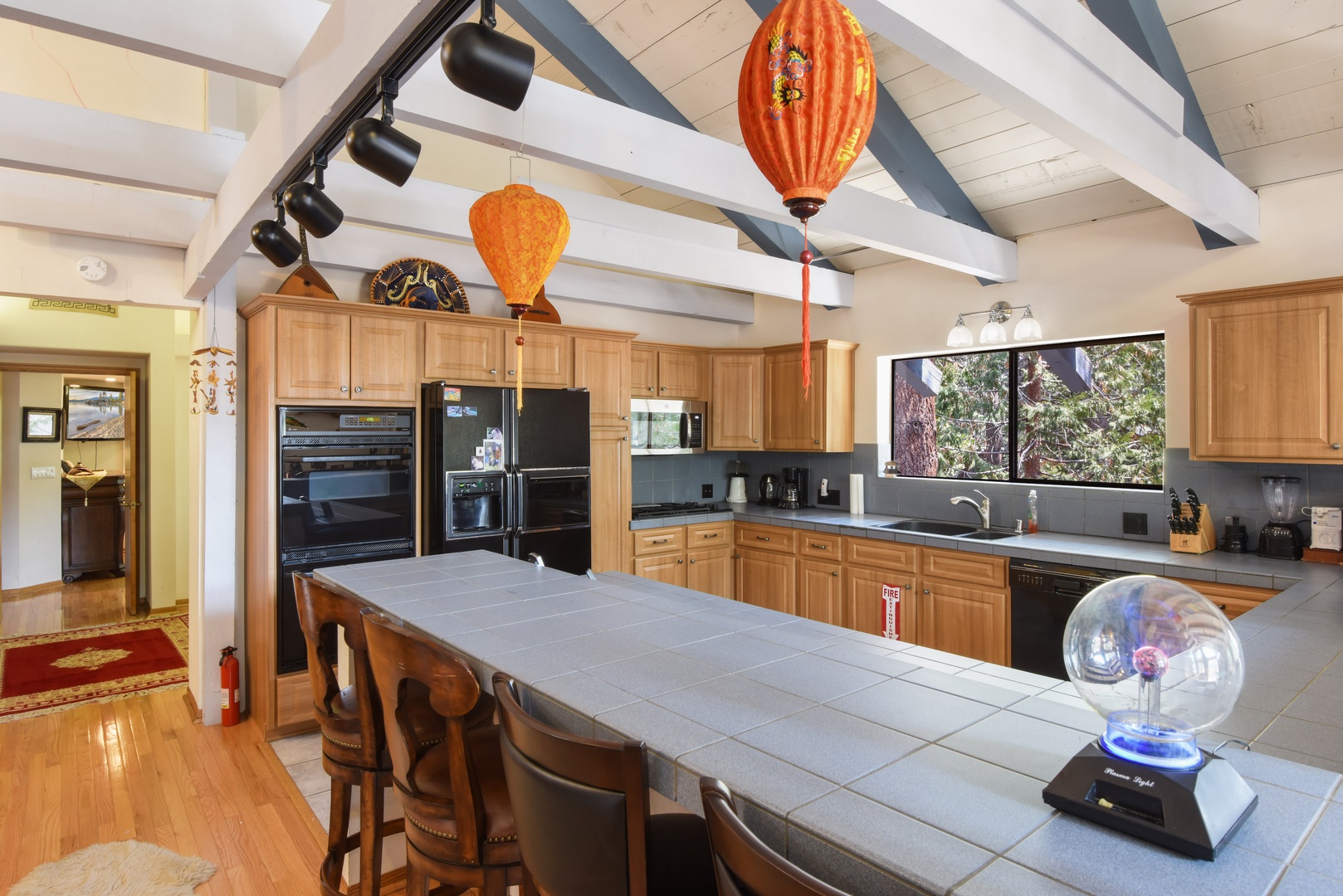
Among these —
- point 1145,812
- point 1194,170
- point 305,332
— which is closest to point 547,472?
point 305,332

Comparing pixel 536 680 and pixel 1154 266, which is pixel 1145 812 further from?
pixel 1154 266

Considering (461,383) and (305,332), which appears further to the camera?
(461,383)

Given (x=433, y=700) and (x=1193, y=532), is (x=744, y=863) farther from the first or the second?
(x=1193, y=532)

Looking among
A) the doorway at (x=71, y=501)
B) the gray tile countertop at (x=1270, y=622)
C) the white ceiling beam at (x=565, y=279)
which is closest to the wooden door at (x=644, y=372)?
the white ceiling beam at (x=565, y=279)

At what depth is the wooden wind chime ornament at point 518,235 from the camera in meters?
2.21

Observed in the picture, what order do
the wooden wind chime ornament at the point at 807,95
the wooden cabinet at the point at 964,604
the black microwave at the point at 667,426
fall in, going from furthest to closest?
the black microwave at the point at 667,426 < the wooden cabinet at the point at 964,604 < the wooden wind chime ornament at the point at 807,95

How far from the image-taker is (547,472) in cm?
433

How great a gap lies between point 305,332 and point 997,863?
368 centimetres

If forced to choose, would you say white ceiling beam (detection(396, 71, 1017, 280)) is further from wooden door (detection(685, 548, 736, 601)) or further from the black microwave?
wooden door (detection(685, 548, 736, 601))

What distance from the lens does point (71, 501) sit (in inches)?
295

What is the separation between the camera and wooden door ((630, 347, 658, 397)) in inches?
211

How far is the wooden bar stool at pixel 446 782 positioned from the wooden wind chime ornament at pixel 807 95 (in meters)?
1.14

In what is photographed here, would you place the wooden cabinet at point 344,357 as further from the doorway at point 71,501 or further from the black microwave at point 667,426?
the doorway at point 71,501

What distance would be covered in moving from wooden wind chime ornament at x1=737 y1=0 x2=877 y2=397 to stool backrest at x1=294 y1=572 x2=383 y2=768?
1.44 m
